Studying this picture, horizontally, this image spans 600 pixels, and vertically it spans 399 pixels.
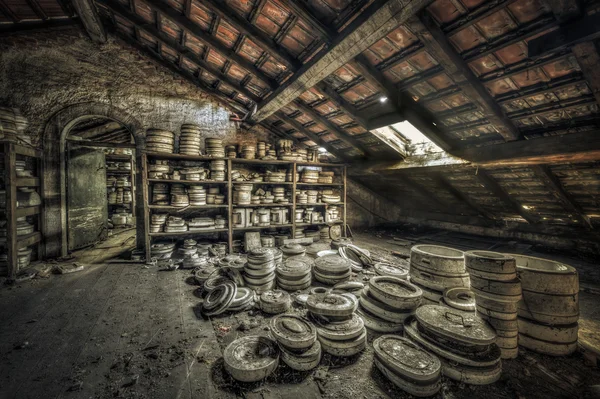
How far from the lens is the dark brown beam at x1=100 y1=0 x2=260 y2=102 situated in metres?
5.47

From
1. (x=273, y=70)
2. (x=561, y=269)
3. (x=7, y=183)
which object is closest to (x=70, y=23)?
(x=7, y=183)

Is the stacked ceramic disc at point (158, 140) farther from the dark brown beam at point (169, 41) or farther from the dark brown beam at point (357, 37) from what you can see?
the dark brown beam at point (357, 37)

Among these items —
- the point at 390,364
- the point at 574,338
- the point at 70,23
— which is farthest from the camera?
the point at 70,23

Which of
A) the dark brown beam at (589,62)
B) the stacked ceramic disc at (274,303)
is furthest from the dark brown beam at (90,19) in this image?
the dark brown beam at (589,62)

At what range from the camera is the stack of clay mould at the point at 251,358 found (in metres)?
2.39

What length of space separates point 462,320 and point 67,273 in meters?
7.62

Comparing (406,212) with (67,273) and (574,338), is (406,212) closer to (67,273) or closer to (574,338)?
(574,338)

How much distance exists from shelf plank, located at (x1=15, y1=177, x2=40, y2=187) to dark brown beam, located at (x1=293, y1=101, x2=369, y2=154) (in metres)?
6.42

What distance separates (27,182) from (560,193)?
39.1 feet

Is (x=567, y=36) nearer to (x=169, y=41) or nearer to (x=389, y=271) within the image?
(x=389, y=271)

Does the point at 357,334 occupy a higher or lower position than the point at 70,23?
lower

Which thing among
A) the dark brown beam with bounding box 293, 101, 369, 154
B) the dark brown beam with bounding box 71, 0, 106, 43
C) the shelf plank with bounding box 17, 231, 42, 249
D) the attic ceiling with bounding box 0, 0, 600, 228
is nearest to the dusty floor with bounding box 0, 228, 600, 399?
the shelf plank with bounding box 17, 231, 42, 249

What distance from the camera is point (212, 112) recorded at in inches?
301

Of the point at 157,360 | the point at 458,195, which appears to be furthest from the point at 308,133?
the point at 157,360
